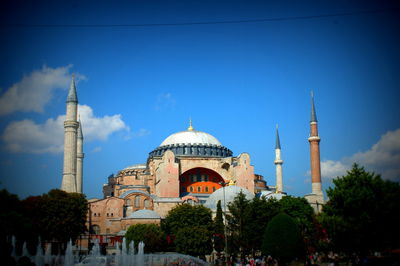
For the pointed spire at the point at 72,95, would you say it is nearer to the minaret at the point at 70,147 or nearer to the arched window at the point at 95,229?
the minaret at the point at 70,147

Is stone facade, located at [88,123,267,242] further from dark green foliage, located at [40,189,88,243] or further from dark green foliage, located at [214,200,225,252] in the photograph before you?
dark green foliage, located at [40,189,88,243]

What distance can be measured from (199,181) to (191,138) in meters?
5.15

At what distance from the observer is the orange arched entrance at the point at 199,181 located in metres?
52.3

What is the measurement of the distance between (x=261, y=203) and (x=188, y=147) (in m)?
19.6

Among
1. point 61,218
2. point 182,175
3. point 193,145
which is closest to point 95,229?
point 61,218

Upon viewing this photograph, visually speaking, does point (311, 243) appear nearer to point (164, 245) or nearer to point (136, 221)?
point (164, 245)

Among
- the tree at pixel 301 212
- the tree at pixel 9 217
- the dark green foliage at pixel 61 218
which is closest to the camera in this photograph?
the tree at pixel 9 217

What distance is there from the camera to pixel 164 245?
36.0 m

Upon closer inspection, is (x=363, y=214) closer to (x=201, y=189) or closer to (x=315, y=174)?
(x=315, y=174)

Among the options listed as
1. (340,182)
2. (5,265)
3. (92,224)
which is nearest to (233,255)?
(340,182)

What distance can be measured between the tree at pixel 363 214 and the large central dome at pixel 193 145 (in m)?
30.2

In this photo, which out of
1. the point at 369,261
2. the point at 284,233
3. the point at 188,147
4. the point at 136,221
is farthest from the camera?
the point at 188,147

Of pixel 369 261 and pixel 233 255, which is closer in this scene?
pixel 369 261

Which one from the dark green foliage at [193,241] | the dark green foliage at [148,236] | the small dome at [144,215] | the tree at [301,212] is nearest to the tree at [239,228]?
the dark green foliage at [193,241]
